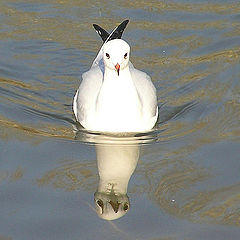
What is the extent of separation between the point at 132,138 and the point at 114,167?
1.76ft

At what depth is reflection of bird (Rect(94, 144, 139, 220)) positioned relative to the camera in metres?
7.07

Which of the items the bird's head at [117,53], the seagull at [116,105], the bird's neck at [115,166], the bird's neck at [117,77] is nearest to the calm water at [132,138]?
the bird's neck at [115,166]

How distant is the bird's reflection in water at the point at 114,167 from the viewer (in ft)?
23.3

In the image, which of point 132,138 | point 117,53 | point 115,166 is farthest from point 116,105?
point 115,166

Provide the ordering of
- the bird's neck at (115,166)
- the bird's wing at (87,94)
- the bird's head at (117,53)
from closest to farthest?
the bird's neck at (115,166), the bird's head at (117,53), the bird's wing at (87,94)

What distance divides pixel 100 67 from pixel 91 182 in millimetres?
1890

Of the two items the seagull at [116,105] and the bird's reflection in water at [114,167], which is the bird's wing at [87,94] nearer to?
the seagull at [116,105]

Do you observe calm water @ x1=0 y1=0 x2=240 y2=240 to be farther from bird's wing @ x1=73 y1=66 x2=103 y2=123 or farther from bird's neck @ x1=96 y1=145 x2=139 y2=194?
bird's wing @ x1=73 y1=66 x2=103 y2=123

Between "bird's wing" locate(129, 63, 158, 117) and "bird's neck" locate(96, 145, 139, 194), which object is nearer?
"bird's neck" locate(96, 145, 139, 194)

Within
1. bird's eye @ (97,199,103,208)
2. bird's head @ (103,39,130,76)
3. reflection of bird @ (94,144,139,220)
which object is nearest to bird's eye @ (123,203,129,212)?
reflection of bird @ (94,144,139,220)

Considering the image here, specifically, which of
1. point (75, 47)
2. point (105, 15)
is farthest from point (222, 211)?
point (105, 15)

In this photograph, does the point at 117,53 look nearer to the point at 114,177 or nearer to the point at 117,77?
the point at 117,77

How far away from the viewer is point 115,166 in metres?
7.88

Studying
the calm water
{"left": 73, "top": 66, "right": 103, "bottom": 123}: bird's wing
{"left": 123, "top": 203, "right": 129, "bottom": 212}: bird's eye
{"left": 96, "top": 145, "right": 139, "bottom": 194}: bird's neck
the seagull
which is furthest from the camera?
{"left": 73, "top": 66, "right": 103, "bottom": 123}: bird's wing
